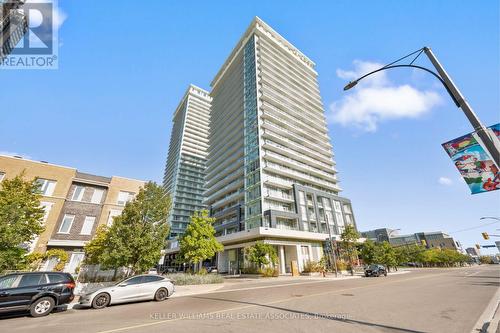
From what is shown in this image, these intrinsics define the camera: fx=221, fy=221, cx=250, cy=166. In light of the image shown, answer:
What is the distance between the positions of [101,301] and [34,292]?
2.72 metres

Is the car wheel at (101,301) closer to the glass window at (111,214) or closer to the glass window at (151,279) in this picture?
the glass window at (151,279)

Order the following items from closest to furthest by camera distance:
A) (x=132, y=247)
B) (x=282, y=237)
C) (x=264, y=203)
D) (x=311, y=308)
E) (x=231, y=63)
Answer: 1. (x=311, y=308)
2. (x=132, y=247)
3. (x=282, y=237)
4. (x=264, y=203)
5. (x=231, y=63)

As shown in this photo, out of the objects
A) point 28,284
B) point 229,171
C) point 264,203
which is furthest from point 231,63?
point 28,284

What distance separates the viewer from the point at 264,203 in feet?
150

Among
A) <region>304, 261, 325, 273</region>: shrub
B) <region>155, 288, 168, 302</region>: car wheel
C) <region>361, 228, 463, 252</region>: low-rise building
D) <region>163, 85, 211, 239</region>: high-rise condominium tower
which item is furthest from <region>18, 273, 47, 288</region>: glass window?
<region>361, 228, 463, 252</region>: low-rise building

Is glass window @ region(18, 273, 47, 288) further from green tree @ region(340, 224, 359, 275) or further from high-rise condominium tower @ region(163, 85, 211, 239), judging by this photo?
high-rise condominium tower @ region(163, 85, 211, 239)

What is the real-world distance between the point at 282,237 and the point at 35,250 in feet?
114

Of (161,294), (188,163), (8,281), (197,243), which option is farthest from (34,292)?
(188,163)

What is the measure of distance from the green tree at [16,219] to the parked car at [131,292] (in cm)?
857

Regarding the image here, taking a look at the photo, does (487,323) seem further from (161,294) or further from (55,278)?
(55,278)

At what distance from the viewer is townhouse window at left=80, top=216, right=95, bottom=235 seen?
2264cm

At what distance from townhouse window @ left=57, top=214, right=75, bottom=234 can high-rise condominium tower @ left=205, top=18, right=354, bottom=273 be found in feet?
86.5

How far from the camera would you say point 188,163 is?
9850 cm

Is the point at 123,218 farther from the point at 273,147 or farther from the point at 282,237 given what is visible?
the point at 273,147
